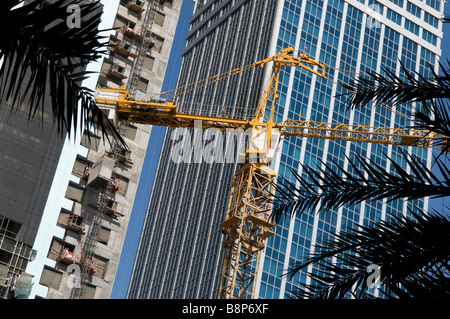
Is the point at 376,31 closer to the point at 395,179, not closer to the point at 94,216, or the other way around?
the point at 94,216

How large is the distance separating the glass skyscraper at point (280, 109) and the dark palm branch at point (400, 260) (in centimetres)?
10747

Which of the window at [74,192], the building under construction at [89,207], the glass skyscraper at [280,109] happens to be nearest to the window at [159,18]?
the building under construction at [89,207]

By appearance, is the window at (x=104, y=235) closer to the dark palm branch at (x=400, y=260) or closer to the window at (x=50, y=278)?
the window at (x=50, y=278)

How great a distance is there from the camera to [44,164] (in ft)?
196

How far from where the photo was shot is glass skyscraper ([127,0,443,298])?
418 feet

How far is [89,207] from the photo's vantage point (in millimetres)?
61188

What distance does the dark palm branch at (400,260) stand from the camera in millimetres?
8859

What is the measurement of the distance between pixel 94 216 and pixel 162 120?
13.9 metres

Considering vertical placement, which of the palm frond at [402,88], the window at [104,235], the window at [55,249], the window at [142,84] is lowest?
the palm frond at [402,88]

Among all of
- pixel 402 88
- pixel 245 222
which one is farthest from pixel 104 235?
pixel 402 88

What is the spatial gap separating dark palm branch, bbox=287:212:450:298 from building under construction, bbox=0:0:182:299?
1872 inches

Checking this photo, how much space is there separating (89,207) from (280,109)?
7496cm
